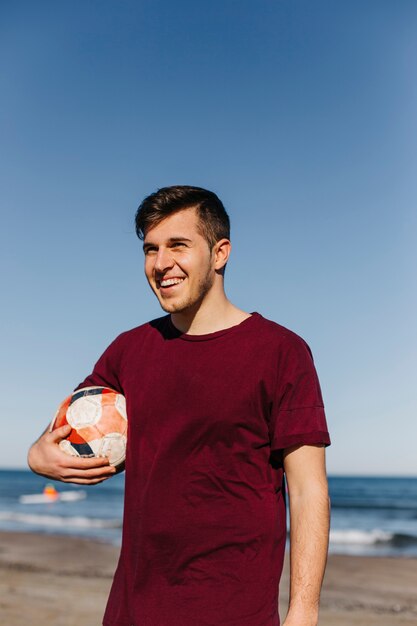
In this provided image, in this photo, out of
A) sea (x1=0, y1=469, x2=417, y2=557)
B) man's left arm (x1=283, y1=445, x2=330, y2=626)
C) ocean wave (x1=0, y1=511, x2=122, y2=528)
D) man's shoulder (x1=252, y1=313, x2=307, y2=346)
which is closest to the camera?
man's left arm (x1=283, y1=445, x2=330, y2=626)

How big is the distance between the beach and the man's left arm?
21.3 ft

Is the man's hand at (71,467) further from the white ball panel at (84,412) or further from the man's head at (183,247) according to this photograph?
the man's head at (183,247)

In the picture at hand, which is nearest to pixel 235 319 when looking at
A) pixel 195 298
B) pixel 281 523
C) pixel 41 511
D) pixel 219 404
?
pixel 195 298

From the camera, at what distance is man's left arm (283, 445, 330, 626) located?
283 centimetres

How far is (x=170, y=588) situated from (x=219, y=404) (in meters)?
0.77

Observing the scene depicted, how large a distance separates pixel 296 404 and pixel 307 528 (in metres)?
0.49

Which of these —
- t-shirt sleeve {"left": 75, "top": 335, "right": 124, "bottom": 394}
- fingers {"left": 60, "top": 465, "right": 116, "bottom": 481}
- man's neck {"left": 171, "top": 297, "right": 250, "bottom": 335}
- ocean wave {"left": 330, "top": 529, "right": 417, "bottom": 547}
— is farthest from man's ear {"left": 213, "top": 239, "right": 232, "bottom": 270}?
ocean wave {"left": 330, "top": 529, "right": 417, "bottom": 547}

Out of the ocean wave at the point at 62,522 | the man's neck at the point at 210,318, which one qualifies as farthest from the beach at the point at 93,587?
the man's neck at the point at 210,318

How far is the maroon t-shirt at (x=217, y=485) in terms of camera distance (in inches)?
115

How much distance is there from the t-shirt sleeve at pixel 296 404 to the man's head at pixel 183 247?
0.49 meters

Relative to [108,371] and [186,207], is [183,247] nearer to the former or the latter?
[186,207]

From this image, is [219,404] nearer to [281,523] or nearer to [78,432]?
[281,523]

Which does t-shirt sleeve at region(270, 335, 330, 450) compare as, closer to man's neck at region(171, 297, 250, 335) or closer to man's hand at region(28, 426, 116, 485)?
man's neck at region(171, 297, 250, 335)

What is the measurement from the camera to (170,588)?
117 inches
